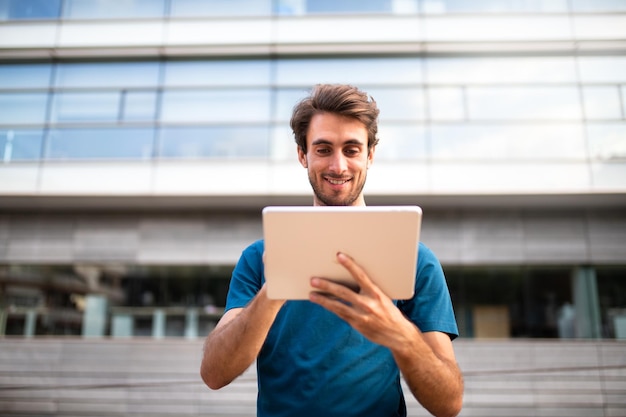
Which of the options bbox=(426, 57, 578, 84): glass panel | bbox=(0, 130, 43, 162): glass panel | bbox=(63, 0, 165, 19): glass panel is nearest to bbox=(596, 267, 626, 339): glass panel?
bbox=(426, 57, 578, 84): glass panel

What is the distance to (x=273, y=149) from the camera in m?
10.4

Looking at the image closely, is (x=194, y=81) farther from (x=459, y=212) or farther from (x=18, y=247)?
(x=459, y=212)

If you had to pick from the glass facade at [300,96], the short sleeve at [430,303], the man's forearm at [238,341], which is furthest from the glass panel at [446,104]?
the man's forearm at [238,341]

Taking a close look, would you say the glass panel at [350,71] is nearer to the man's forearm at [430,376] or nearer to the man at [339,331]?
the man at [339,331]

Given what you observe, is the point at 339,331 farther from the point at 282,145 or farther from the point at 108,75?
the point at 108,75

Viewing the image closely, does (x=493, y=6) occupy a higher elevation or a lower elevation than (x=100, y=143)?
higher

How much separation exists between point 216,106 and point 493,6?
6445 millimetres

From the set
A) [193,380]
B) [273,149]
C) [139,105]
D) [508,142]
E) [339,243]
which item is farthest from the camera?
[139,105]

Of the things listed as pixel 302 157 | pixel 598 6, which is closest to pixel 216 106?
pixel 598 6

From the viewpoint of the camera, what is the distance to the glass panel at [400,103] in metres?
10.6

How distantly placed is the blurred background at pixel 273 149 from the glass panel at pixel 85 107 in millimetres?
36

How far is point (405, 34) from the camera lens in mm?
10742

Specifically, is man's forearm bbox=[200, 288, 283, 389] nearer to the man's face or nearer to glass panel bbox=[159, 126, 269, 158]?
the man's face

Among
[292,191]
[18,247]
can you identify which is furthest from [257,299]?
[18,247]
